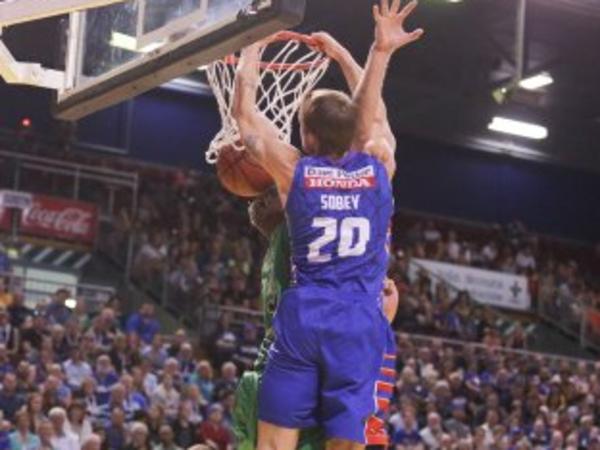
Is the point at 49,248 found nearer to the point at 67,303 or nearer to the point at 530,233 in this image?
the point at 67,303

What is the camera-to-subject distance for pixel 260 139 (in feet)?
14.0

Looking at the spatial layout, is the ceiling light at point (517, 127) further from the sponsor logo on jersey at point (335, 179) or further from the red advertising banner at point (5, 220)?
the sponsor logo on jersey at point (335, 179)

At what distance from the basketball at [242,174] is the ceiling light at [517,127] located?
70.4ft

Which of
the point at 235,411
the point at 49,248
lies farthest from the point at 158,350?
the point at 235,411

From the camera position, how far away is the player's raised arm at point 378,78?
422 cm

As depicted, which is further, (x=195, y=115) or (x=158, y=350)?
(x=195, y=115)

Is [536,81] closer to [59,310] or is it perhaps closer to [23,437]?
[59,310]

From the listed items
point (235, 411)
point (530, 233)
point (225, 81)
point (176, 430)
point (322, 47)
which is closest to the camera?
point (235, 411)

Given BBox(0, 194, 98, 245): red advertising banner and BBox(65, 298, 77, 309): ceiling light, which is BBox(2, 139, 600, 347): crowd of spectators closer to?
BBox(0, 194, 98, 245): red advertising banner

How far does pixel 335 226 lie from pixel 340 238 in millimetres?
43

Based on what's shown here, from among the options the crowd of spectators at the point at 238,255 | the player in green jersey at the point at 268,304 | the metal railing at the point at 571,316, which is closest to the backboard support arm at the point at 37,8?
the player in green jersey at the point at 268,304

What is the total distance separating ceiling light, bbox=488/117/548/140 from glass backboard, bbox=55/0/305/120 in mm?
20678

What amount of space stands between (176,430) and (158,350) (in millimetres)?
1556

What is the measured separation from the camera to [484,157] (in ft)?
92.7
